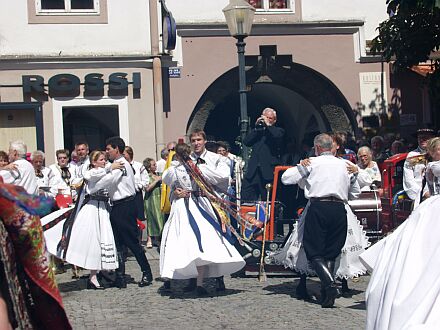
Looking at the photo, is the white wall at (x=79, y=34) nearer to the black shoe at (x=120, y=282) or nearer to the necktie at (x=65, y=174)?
the necktie at (x=65, y=174)

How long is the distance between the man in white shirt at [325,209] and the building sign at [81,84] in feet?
35.2

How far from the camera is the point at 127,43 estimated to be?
20.3 meters

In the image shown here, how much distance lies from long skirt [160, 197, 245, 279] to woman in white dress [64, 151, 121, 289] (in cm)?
90

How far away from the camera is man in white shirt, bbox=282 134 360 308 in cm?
962

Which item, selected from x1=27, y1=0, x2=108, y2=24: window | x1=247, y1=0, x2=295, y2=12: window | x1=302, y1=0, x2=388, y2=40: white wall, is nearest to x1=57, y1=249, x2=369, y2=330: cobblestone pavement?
x1=27, y1=0, x2=108, y2=24: window

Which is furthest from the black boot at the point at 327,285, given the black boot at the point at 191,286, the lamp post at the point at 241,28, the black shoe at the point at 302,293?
the lamp post at the point at 241,28

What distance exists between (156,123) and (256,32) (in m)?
3.09

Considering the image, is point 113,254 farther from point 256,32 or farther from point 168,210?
point 256,32

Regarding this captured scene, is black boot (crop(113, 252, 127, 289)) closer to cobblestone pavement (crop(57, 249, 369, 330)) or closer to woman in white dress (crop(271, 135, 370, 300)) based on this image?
cobblestone pavement (crop(57, 249, 369, 330))

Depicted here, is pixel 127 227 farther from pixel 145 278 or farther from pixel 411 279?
pixel 411 279

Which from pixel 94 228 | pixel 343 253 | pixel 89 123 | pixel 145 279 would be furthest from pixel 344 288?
A: pixel 89 123

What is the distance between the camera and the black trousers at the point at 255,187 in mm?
13055

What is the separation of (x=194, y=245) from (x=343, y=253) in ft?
5.34

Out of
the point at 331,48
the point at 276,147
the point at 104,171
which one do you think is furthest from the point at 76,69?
the point at 104,171
